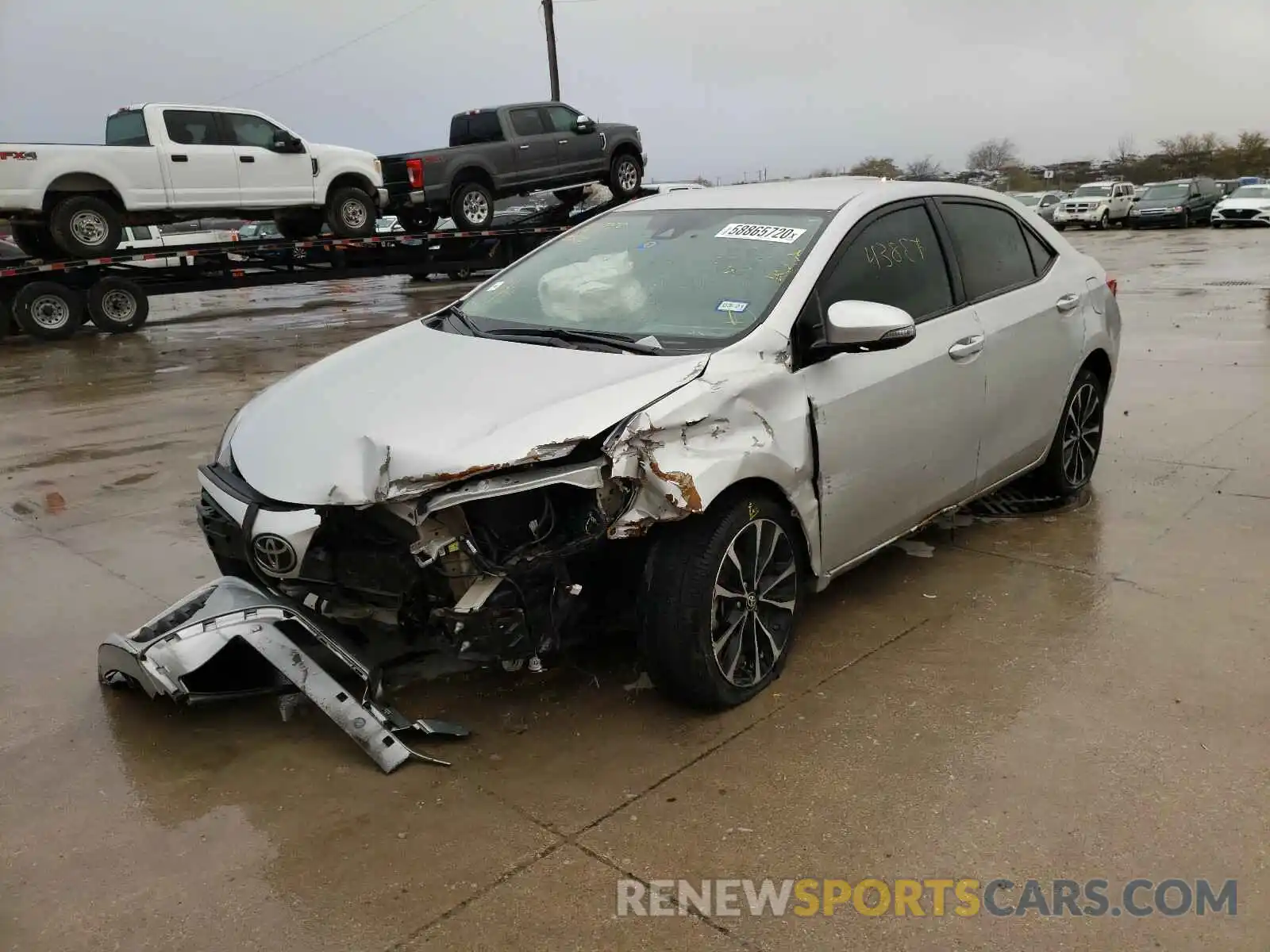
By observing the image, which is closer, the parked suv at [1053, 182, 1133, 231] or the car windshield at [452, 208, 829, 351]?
the car windshield at [452, 208, 829, 351]

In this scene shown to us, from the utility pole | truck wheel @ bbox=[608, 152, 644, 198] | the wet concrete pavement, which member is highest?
the utility pole

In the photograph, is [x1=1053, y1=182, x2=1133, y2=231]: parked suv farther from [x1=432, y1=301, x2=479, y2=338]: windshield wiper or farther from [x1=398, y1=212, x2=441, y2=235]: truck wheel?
[x1=432, y1=301, x2=479, y2=338]: windshield wiper

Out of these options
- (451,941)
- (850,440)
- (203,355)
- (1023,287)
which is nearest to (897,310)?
(850,440)

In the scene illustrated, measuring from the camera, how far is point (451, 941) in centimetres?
237

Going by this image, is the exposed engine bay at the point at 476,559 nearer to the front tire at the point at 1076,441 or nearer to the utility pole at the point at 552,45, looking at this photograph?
the front tire at the point at 1076,441

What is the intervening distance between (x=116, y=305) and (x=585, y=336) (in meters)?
12.9

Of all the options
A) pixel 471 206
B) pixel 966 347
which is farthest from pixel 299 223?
pixel 966 347

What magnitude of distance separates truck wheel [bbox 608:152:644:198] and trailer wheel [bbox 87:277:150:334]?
808 centimetres

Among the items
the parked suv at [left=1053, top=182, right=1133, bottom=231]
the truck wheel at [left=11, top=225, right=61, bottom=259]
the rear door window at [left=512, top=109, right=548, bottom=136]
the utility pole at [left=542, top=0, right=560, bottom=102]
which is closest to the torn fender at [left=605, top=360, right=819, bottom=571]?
the truck wheel at [left=11, top=225, right=61, bottom=259]

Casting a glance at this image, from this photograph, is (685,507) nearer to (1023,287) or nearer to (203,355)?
(1023,287)

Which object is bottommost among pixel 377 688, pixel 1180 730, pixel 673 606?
pixel 1180 730

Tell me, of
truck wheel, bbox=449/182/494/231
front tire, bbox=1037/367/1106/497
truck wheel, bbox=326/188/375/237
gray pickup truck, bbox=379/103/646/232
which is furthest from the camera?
truck wheel, bbox=449/182/494/231

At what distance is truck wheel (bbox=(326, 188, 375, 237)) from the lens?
15172 millimetres

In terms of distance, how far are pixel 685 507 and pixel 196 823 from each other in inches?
65.6
